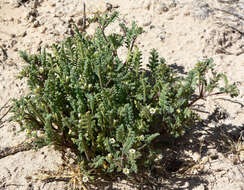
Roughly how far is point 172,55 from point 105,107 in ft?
5.56

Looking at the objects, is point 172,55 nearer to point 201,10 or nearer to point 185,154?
point 201,10

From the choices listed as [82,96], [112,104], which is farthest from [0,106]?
[112,104]

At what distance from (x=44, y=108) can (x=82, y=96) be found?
1.25ft

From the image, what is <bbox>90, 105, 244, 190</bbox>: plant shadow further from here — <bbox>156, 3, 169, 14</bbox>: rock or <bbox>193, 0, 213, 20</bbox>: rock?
<bbox>156, 3, 169, 14</bbox>: rock

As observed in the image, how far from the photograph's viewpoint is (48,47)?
14.5 feet

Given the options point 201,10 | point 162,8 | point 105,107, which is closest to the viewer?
point 105,107

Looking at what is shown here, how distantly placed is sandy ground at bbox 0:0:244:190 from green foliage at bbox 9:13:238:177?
1.17 ft

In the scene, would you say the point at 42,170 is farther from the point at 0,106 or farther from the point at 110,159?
the point at 0,106

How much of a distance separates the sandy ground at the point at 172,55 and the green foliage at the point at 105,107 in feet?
1.17

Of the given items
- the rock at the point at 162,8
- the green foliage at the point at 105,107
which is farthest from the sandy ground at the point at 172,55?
the green foliage at the point at 105,107

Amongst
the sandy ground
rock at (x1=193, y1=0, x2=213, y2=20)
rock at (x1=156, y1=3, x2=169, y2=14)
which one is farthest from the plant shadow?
rock at (x1=156, y1=3, x2=169, y2=14)

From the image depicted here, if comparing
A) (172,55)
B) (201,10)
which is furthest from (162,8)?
(172,55)

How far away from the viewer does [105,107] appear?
2.95 metres

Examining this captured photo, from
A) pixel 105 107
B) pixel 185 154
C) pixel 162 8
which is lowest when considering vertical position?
pixel 185 154
